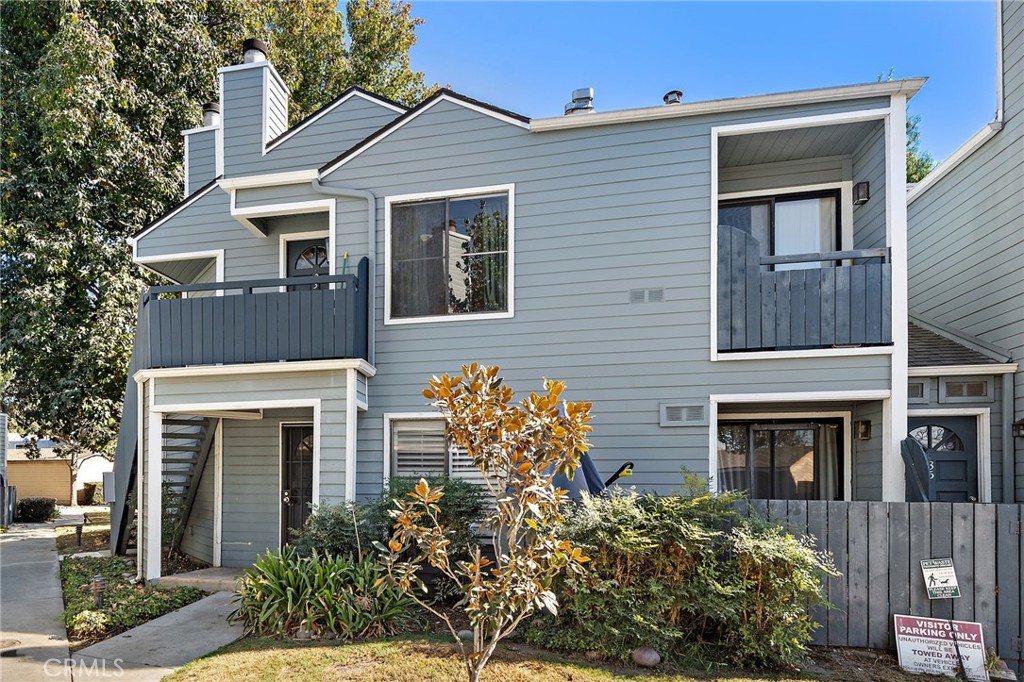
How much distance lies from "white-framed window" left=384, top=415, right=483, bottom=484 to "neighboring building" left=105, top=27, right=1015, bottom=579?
1.1 inches

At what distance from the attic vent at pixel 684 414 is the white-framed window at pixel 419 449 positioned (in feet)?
8.12

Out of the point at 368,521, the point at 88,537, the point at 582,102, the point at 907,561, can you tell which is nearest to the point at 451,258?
the point at 582,102

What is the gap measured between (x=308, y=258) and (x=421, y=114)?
9.38 feet

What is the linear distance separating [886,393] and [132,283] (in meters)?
14.9

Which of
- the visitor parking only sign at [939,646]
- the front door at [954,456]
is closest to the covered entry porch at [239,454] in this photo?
the visitor parking only sign at [939,646]

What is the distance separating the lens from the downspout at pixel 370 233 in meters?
7.63

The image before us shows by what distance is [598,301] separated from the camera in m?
7.13

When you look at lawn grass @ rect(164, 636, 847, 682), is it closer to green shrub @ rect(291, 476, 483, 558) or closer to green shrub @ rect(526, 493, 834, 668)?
green shrub @ rect(526, 493, 834, 668)

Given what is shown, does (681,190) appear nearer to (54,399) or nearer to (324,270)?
(324,270)

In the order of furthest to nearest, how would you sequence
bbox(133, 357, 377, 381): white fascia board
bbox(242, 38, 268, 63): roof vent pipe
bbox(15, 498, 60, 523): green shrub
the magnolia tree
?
bbox(15, 498, 60, 523): green shrub
bbox(242, 38, 268, 63): roof vent pipe
bbox(133, 357, 377, 381): white fascia board
the magnolia tree

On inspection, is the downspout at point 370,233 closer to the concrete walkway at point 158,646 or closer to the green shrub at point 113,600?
the concrete walkway at point 158,646

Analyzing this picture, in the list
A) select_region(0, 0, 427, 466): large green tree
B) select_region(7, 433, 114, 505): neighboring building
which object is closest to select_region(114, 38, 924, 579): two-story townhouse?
select_region(0, 0, 427, 466): large green tree

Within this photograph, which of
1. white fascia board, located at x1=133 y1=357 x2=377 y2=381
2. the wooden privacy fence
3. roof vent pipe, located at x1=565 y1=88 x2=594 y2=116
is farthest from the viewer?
roof vent pipe, located at x1=565 y1=88 x2=594 y2=116

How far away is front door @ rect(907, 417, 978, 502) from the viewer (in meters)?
7.32
